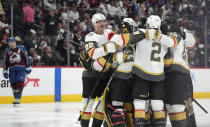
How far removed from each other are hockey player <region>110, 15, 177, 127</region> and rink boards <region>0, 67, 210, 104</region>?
22.8ft

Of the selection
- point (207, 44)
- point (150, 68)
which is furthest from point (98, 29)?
point (207, 44)

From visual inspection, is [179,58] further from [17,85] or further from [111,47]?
[17,85]

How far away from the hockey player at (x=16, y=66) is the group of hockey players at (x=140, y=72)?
564 centimetres

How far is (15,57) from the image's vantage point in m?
10.7

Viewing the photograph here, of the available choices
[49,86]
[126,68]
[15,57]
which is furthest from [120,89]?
[49,86]

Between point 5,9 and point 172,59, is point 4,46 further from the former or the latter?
point 172,59

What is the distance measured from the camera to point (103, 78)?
17.4ft

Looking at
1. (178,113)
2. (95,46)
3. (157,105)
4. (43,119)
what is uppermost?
(95,46)

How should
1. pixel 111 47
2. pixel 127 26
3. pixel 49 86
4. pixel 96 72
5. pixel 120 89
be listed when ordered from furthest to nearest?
1. pixel 49 86
2. pixel 96 72
3. pixel 127 26
4. pixel 120 89
5. pixel 111 47

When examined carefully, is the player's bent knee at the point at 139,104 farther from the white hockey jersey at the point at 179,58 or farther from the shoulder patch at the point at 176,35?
the shoulder patch at the point at 176,35

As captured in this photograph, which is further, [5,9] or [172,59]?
[5,9]

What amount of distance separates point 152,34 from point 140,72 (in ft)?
1.43

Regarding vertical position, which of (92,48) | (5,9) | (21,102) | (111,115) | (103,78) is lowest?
(21,102)

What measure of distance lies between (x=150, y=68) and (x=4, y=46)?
7.22 meters
